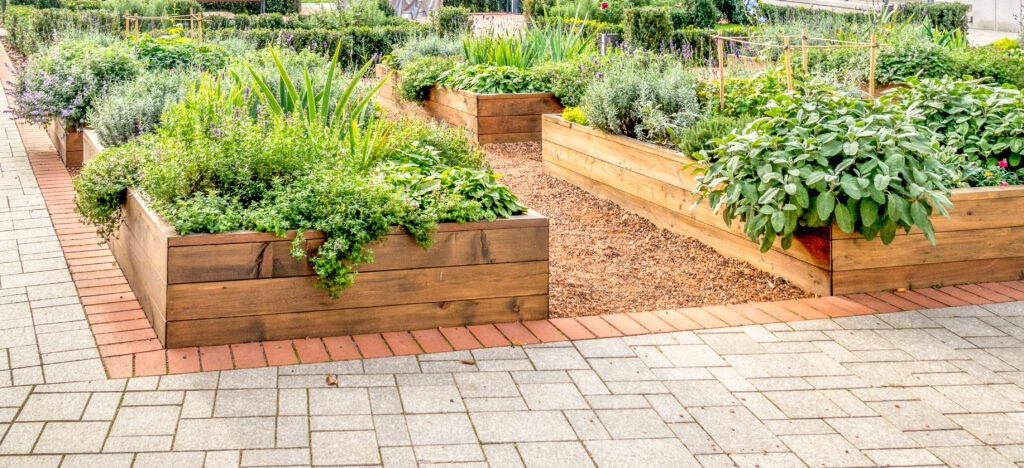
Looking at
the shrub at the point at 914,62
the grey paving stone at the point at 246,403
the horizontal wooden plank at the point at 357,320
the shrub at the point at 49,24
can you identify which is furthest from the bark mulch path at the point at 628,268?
the shrub at the point at 49,24

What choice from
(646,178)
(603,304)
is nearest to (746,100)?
(646,178)

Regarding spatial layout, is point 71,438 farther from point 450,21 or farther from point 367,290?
point 450,21

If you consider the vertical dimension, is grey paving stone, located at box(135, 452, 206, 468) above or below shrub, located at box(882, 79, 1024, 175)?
below

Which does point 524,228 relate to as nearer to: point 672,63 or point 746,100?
point 746,100

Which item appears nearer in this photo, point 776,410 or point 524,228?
point 776,410

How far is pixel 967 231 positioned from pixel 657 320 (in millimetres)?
1571

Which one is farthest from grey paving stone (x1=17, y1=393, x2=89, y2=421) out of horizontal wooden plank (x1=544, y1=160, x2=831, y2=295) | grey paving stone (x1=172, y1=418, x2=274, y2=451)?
horizontal wooden plank (x1=544, y1=160, x2=831, y2=295)

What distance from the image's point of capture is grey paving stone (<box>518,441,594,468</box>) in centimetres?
279

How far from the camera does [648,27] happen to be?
12672 millimetres

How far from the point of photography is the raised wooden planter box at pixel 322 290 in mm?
3527

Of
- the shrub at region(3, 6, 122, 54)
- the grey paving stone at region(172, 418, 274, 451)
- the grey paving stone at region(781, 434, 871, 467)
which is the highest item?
the shrub at region(3, 6, 122, 54)

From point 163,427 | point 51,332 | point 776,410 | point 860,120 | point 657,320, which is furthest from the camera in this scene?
point 860,120

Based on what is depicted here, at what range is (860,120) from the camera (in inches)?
168

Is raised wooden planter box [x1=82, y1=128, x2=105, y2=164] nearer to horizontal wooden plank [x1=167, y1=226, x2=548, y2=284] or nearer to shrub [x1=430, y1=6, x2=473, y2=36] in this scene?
horizontal wooden plank [x1=167, y1=226, x2=548, y2=284]
